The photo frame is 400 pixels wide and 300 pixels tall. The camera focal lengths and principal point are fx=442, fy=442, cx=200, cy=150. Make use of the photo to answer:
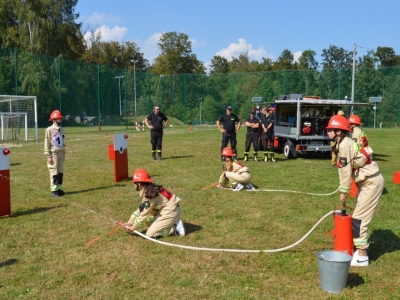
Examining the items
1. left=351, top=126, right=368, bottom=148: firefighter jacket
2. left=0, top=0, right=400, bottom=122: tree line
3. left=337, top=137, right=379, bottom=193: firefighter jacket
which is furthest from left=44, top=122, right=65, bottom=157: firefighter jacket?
left=0, top=0, right=400, bottom=122: tree line

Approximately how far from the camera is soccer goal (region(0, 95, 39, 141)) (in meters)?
24.3

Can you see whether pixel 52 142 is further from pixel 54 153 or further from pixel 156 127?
pixel 156 127

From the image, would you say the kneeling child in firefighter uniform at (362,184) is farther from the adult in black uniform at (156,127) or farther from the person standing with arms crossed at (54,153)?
the adult in black uniform at (156,127)

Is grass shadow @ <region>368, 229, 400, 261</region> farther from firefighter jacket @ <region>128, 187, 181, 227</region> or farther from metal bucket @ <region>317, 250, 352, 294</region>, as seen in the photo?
firefighter jacket @ <region>128, 187, 181, 227</region>

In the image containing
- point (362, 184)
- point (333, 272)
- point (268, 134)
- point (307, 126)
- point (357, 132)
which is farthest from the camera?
point (307, 126)

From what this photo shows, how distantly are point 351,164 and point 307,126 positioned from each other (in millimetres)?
11166

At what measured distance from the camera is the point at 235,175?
33.4 feet

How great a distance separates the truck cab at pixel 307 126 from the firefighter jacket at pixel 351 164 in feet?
34.5

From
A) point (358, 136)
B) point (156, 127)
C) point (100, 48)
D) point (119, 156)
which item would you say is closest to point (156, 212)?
point (119, 156)

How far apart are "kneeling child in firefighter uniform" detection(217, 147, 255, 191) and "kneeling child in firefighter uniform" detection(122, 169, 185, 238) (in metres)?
3.49

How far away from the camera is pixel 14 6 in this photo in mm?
50250

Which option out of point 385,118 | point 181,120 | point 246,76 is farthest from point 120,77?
point 385,118

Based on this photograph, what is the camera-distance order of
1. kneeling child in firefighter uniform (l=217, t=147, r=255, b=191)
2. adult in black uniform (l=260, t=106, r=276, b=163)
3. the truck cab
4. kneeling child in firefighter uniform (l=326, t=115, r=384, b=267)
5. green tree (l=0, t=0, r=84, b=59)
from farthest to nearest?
green tree (l=0, t=0, r=84, b=59), the truck cab, adult in black uniform (l=260, t=106, r=276, b=163), kneeling child in firefighter uniform (l=217, t=147, r=255, b=191), kneeling child in firefighter uniform (l=326, t=115, r=384, b=267)

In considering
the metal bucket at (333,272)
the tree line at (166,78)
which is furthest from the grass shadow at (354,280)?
the tree line at (166,78)
